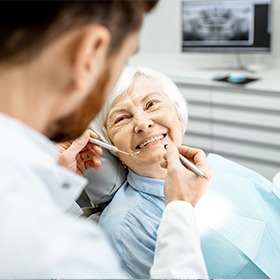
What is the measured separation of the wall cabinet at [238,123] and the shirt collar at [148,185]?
1.73 metres

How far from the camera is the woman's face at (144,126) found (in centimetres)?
150

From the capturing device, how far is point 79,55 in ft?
2.20

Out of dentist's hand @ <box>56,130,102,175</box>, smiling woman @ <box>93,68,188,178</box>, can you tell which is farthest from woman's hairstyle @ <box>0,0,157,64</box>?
smiling woman @ <box>93,68,188,178</box>

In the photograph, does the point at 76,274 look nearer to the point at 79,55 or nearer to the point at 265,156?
the point at 79,55

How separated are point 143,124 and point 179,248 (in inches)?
24.0

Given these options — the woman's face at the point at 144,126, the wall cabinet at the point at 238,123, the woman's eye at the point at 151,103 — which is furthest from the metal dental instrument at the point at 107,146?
the wall cabinet at the point at 238,123

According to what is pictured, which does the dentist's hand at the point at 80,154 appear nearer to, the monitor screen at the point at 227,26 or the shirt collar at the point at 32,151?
the shirt collar at the point at 32,151

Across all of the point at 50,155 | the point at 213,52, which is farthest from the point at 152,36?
the point at 50,155

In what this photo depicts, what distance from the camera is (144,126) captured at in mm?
1497

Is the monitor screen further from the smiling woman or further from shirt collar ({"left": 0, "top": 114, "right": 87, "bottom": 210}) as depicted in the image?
shirt collar ({"left": 0, "top": 114, "right": 87, "bottom": 210})

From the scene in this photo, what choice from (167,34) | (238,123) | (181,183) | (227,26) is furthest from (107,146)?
(167,34)

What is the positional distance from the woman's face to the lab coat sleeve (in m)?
0.49

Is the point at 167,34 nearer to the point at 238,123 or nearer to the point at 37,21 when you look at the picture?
the point at 238,123

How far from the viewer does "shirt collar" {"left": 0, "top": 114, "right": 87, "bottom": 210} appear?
0.67 meters
